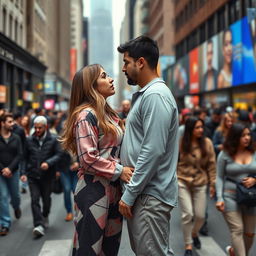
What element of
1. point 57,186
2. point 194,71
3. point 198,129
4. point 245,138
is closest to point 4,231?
point 57,186

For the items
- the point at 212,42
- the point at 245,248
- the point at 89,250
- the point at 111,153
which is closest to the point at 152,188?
the point at 111,153

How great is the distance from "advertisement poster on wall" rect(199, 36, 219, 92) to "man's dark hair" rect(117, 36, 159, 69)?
28812mm

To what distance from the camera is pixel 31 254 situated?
561cm

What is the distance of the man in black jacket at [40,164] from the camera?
665 cm

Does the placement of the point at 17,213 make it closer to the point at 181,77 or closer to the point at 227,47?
the point at 227,47

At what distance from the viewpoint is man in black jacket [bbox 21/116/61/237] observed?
21.8 ft

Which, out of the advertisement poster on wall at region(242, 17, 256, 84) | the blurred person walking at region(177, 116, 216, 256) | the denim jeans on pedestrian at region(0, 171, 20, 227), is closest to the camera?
the blurred person walking at region(177, 116, 216, 256)

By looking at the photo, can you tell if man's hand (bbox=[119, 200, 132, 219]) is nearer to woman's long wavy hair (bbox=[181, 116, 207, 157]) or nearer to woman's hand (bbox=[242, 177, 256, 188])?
woman's hand (bbox=[242, 177, 256, 188])

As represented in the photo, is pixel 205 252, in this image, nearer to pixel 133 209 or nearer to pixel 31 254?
pixel 31 254

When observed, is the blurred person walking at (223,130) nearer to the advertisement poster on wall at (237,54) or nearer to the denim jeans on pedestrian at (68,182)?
the denim jeans on pedestrian at (68,182)

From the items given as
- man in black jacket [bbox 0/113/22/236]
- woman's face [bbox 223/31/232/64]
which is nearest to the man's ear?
man in black jacket [bbox 0/113/22/236]

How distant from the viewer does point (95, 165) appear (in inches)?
116

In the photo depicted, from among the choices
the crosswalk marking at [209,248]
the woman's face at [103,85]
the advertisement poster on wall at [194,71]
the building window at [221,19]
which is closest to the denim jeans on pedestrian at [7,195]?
the crosswalk marking at [209,248]

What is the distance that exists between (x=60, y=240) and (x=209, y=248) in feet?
7.51
